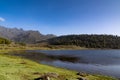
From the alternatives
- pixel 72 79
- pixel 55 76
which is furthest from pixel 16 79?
pixel 72 79

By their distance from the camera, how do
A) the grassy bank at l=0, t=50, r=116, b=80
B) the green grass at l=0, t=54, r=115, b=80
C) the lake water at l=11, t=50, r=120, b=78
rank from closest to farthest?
1. the green grass at l=0, t=54, r=115, b=80
2. the grassy bank at l=0, t=50, r=116, b=80
3. the lake water at l=11, t=50, r=120, b=78

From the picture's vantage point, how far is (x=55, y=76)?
34.6 metres

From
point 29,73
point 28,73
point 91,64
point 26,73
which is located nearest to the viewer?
point 26,73

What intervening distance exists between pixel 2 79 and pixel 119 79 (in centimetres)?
2955

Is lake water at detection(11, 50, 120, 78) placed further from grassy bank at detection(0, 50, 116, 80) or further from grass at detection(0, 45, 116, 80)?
grassy bank at detection(0, 50, 116, 80)

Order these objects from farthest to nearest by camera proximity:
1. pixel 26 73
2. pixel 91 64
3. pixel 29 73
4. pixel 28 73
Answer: pixel 91 64, pixel 29 73, pixel 28 73, pixel 26 73

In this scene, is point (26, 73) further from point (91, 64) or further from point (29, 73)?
point (91, 64)

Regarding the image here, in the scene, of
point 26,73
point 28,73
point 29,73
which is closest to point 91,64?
point 29,73

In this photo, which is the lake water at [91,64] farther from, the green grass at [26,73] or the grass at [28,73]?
the green grass at [26,73]

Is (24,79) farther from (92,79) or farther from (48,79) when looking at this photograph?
(92,79)

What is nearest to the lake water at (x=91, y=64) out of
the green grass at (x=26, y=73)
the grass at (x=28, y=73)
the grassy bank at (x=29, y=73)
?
the grass at (x=28, y=73)

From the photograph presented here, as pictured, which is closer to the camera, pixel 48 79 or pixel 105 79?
pixel 48 79

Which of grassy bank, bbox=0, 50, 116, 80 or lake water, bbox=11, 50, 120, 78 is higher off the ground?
grassy bank, bbox=0, 50, 116, 80

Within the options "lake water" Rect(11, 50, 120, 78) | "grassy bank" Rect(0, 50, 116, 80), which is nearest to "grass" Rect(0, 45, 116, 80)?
"grassy bank" Rect(0, 50, 116, 80)
